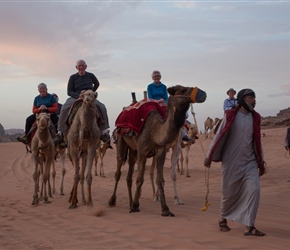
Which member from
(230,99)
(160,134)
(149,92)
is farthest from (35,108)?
(230,99)

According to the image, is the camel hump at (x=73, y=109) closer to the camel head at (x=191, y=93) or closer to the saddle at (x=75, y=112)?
the saddle at (x=75, y=112)

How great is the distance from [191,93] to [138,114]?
6.50 ft

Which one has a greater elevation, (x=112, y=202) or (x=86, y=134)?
(x=86, y=134)

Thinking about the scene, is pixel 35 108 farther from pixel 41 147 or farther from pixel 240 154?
pixel 240 154

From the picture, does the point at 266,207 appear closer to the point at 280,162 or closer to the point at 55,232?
the point at 55,232

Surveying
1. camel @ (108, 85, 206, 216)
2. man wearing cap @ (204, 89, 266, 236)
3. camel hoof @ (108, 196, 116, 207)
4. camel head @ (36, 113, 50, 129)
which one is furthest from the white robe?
camel head @ (36, 113, 50, 129)

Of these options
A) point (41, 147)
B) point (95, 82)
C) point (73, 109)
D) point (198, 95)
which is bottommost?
point (41, 147)

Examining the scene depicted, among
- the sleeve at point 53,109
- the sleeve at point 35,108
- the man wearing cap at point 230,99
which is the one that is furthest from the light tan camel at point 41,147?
the man wearing cap at point 230,99

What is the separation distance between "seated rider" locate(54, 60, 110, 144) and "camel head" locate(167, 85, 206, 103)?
2768 millimetres

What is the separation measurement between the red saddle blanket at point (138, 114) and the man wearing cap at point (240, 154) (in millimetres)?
2885

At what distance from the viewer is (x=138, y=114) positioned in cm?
1062

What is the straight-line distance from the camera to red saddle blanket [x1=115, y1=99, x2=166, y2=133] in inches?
414

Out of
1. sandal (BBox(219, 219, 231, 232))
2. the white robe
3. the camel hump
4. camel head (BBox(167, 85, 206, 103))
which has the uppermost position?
camel head (BBox(167, 85, 206, 103))

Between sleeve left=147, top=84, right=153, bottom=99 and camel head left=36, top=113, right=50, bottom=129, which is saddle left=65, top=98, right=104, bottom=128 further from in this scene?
sleeve left=147, top=84, right=153, bottom=99
